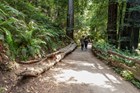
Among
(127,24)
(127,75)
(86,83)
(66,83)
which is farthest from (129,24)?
(66,83)

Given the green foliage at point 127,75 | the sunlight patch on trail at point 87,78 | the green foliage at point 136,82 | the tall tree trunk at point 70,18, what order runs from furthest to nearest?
the tall tree trunk at point 70,18 < the green foliage at point 127,75 < the green foliage at point 136,82 < the sunlight patch on trail at point 87,78

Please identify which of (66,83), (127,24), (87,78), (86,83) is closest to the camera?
(66,83)

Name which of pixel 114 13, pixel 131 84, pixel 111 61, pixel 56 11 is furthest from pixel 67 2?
pixel 131 84

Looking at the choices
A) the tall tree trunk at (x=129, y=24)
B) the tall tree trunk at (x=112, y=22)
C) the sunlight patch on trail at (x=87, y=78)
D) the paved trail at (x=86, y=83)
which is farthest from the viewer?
the tall tree trunk at (x=112, y=22)

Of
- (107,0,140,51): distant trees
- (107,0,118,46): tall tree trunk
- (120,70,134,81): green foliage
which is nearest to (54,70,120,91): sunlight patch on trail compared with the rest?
(120,70,134,81): green foliage

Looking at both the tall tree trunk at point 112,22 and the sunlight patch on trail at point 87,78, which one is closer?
the sunlight patch on trail at point 87,78

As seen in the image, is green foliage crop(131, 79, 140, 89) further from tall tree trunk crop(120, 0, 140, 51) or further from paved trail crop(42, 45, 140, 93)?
tall tree trunk crop(120, 0, 140, 51)

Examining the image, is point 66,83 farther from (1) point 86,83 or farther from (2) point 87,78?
(2) point 87,78

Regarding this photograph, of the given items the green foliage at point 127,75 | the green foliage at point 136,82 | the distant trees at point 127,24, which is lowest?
the green foliage at point 136,82

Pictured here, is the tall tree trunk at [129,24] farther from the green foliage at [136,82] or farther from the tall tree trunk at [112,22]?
the green foliage at [136,82]

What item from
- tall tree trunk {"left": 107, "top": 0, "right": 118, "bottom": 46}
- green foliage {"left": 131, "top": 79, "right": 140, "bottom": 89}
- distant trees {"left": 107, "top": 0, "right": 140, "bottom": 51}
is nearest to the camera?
green foliage {"left": 131, "top": 79, "right": 140, "bottom": 89}

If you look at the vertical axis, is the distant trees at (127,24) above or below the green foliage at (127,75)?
above

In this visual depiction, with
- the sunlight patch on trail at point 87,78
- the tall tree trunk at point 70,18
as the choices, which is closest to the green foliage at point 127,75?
the sunlight patch on trail at point 87,78

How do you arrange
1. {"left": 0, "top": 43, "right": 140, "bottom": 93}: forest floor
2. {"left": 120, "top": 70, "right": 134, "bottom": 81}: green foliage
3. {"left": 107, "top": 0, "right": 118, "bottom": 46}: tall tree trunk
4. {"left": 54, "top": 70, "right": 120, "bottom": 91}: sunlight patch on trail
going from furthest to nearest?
1. {"left": 107, "top": 0, "right": 118, "bottom": 46}: tall tree trunk
2. {"left": 120, "top": 70, "right": 134, "bottom": 81}: green foliage
3. {"left": 54, "top": 70, "right": 120, "bottom": 91}: sunlight patch on trail
4. {"left": 0, "top": 43, "right": 140, "bottom": 93}: forest floor
